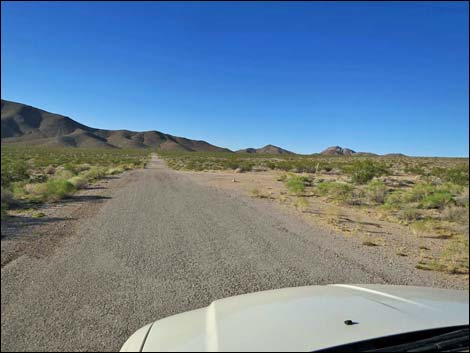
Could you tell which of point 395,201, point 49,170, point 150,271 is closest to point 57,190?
point 150,271

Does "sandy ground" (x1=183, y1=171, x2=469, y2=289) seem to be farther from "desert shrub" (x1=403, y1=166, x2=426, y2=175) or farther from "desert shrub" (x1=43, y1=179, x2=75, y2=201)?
"desert shrub" (x1=403, y1=166, x2=426, y2=175)

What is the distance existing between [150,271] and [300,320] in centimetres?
420

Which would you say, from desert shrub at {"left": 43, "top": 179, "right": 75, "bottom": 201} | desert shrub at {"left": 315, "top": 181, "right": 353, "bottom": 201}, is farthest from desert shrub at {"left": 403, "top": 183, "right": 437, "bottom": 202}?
desert shrub at {"left": 43, "top": 179, "right": 75, "bottom": 201}

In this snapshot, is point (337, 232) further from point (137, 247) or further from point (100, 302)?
point (100, 302)

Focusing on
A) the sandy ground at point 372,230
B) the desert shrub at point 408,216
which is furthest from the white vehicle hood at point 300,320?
the desert shrub at point 408,216

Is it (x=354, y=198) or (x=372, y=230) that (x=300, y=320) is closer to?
(x=372, y=230)

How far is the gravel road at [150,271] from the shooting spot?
325cm

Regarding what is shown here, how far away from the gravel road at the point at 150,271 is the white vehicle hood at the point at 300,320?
3.22ft

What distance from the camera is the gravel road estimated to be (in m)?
3.25

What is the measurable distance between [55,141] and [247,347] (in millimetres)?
215421

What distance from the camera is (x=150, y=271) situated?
6.14 metres

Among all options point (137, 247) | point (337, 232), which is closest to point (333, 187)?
point (337, 232)

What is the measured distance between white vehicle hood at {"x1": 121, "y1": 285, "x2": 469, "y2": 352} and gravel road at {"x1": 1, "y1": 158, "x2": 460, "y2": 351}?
0.98m

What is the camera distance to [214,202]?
15727 millimetres
